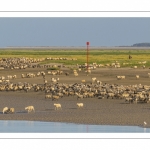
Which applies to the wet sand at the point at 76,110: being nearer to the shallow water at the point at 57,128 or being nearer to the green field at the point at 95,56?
the shallow water at the point at 57,128

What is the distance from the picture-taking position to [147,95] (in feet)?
81.5

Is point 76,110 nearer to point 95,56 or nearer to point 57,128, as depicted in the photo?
point 57,128

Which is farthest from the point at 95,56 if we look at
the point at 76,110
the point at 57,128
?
the point at 57,128

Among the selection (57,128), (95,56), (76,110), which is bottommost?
(57,128)

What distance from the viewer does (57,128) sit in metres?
17.7

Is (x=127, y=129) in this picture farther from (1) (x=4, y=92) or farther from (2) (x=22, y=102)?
(1) (x=4, y=92)

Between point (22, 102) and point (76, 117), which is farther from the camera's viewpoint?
point (22, 102)

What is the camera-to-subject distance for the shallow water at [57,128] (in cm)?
1702

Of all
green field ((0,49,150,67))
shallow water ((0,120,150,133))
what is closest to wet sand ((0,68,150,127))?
shallow water ((0,120,150,133))

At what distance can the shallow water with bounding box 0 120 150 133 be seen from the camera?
1702 centimetres

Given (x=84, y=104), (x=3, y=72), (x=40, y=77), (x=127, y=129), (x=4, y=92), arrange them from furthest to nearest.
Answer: (x=3, y=72) → (x=40, y=77) → (x=4, y=92) → (x=84, y=104) → (x=127, y=129)

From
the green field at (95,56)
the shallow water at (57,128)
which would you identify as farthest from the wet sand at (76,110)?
the green field at (95,56)
